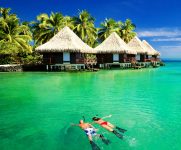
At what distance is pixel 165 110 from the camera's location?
10.0m

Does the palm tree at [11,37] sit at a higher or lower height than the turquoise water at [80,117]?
higher

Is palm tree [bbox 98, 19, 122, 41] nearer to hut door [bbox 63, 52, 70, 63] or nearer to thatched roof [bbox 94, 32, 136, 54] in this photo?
thatched roof [bbox 94, 32, 136, 54]

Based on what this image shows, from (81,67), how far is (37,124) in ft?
72.1

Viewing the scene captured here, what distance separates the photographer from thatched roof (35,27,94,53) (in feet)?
90.8

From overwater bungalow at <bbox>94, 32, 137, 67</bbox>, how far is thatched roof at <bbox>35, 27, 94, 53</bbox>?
4142 millimetres

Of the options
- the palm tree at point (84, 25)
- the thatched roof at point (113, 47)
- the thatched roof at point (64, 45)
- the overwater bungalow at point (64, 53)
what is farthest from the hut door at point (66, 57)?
the palm tree at point (84, 25)

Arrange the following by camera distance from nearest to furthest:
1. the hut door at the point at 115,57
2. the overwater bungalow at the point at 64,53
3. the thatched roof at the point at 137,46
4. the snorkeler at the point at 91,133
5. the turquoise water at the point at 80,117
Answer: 1. the snorkeler at the point at 91,133
2. the turquoise water at the point at 80,117
3. the overwater bungalow at the point at 64,53
4. the hut door at the point at 115,57
5. the thatched roof at the point at 137,46

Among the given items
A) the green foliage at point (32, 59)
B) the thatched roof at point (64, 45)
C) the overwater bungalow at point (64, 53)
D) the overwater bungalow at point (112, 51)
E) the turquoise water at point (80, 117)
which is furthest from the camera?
the overwater bungalow at point (112, 51)

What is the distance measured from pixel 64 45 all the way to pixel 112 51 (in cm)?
712

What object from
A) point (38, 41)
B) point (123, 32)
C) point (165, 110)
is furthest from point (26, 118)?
point (123, 32)

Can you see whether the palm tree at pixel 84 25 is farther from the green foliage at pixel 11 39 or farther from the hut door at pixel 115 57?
the green foliage at pixel 11 39

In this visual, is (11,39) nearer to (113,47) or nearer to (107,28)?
(113,47)

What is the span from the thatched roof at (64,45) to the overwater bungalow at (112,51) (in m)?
4.14

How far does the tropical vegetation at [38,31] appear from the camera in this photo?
29.0 meters
